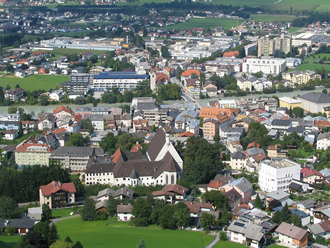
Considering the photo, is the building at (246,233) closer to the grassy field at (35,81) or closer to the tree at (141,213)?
the tree at (141,213)

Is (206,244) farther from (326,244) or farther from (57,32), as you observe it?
(57,32)

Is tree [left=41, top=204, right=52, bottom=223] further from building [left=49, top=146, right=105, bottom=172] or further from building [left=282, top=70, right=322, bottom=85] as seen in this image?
building [left=282, top=70, right=322, bottom=85]

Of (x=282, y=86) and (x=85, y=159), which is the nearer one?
(x=85, y=159)

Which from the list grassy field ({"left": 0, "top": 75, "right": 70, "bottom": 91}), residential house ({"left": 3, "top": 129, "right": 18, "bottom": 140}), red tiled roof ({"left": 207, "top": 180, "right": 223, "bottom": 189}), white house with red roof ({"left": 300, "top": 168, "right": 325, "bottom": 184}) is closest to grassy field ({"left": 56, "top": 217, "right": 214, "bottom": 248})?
red tiled roof ({"left": 207, "top": 180, "right": 223, "bottom": 189})

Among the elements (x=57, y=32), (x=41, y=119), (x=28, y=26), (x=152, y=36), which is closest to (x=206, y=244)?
(x=41, y=119)

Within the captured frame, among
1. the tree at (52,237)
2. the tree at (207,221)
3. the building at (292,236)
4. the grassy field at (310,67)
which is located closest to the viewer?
the tree at (52,237)

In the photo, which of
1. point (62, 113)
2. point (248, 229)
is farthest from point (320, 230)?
point (62, 113)

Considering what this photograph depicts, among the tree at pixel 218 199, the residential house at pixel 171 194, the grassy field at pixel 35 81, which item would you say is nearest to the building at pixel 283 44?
the grassy field at pixel 35 81
